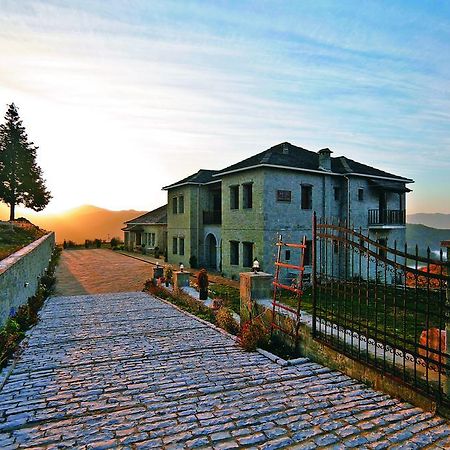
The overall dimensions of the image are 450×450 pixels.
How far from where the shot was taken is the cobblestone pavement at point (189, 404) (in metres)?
3.52

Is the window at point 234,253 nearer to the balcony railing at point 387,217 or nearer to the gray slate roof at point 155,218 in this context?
the balcony railing at point 387,217

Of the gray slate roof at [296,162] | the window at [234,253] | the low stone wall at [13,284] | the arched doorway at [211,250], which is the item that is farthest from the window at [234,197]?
the low stone wall at [13,284]

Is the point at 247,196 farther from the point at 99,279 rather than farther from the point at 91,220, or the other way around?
the point at 91,220

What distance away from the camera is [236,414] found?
4.02 metres

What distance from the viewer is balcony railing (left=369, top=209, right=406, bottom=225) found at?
22875 mm

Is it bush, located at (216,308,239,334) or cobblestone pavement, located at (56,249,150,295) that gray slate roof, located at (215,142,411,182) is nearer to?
cobblestone pavement, located at (56,249,150,295)

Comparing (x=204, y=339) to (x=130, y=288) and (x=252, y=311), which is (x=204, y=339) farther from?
(x=130, y=288)

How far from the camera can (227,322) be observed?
29.1 feet

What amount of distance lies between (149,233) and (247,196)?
20566 mm

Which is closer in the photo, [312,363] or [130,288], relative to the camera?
[312,363]

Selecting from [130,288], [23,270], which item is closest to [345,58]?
[23,270]

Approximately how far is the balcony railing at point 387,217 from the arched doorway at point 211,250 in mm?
11466

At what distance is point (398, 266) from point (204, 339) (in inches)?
188

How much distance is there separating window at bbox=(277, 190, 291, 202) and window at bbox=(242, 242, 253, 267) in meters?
3.24
